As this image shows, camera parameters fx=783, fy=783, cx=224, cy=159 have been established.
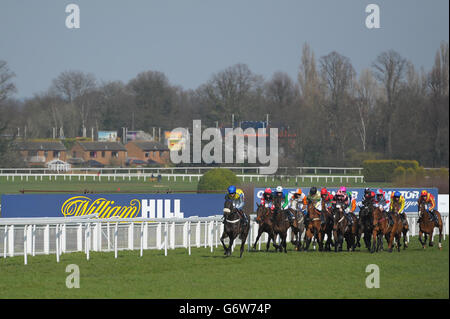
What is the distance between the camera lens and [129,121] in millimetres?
61125

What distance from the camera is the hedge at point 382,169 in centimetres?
2908

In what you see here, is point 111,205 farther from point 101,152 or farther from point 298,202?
point 101,152

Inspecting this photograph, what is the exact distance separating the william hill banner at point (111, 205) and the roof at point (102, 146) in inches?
1339

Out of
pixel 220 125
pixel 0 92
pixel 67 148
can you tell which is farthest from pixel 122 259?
pixel 67 148

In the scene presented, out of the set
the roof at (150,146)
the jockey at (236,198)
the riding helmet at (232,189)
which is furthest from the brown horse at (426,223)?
the roof at (150,146)

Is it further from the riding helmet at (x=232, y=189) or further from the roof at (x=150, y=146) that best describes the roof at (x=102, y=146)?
the riding helmet at (x=232, y=189)

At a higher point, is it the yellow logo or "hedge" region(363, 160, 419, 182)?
"hedge" region(363, 160, 419, 182)

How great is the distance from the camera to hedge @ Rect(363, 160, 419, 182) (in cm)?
2908

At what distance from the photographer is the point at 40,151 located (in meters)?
52.4

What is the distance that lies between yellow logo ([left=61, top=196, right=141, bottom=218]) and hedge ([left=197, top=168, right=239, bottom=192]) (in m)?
5.55

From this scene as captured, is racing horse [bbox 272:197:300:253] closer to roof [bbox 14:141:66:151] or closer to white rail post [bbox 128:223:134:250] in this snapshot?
white rail post [bbox 128:223:134:250]

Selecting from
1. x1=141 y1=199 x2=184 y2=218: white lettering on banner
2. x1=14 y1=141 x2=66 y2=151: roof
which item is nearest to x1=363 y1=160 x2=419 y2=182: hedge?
x1=141 y1=199 x2=184 y2=218: white lettering on banner
